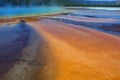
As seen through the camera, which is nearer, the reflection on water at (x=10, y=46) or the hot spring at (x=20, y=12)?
the reflection on water at (x=10, y=46)

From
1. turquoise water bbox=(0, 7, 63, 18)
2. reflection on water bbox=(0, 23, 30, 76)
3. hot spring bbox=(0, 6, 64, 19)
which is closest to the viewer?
reflection on water bbox=(0, 23, 30, 76)

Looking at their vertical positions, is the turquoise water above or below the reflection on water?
below

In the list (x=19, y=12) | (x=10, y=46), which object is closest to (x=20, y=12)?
(x=19, y=12)

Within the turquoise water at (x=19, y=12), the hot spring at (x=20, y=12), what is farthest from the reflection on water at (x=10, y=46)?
the turquoise water at (x=19, y=12)

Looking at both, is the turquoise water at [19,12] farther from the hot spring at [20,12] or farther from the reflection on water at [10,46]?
the reflection on water at [10,46]

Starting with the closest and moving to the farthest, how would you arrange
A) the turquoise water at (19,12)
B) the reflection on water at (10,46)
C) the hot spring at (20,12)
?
the reflection on water at (10,46), the hot spring at (20,12), the turquoise water at (19,12)

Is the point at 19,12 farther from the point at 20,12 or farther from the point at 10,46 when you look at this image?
the point at 10,46

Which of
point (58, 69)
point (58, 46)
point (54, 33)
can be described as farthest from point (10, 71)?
point (54, 33)

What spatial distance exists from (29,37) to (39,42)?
183cm

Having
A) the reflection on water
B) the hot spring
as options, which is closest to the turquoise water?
the hot spring

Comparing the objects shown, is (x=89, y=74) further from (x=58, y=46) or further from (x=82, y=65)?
(x=58, y=46)

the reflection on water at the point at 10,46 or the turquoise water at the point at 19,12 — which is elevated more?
the reflection on water at the point at 10,46

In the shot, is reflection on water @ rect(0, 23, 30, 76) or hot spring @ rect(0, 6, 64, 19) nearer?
reflection on water @ rect(0, 23, 30, 76)

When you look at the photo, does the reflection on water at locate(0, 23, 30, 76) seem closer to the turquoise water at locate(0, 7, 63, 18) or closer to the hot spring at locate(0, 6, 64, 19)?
the hot spring at locate(0, 6, 64, 19)
